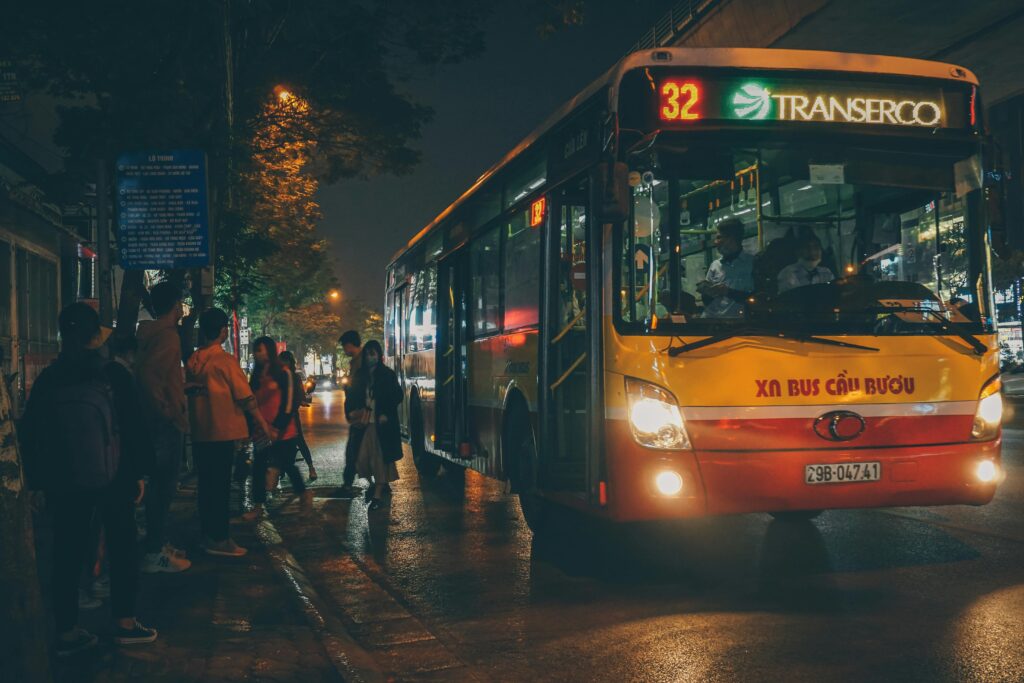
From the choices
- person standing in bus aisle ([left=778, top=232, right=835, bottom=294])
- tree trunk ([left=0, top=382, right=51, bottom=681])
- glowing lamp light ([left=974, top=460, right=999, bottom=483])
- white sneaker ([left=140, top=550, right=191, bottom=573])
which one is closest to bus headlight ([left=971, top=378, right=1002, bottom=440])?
glowing lamp light ([left=974, top=460, right=999, bottom=483])

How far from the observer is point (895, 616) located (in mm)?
6246

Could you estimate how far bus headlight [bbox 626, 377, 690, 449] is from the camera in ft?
23.6

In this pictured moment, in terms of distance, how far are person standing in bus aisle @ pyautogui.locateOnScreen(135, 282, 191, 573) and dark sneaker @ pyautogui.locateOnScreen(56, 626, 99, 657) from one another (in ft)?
7.01

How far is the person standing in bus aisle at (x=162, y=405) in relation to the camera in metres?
7.77

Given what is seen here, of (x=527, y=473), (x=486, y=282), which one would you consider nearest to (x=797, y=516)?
(x=527, y=473)

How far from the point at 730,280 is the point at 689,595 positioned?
2010 millimetres

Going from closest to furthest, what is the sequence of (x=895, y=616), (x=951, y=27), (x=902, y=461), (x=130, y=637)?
(x=130, y=637)
(x=895, y=616)
(x=902, y=461)
(x=951, y=27)

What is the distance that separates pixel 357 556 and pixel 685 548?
8.62ft

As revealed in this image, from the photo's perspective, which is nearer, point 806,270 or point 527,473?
point 806,270

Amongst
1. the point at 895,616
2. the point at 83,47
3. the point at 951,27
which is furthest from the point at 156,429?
the point at 951,27

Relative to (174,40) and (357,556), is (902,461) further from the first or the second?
(174,40)

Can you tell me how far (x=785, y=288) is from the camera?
24.0ft

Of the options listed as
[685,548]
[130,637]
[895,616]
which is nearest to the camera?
[130,637]

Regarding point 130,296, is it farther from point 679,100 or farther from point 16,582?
point 16,582
